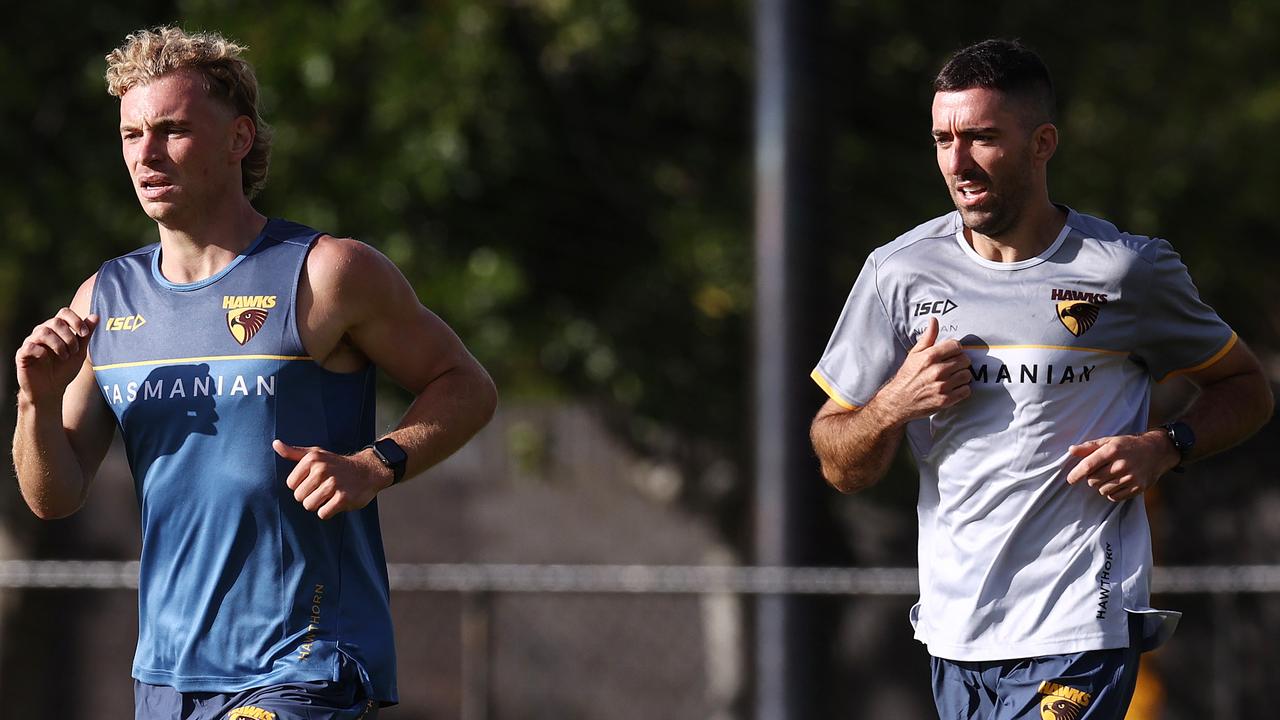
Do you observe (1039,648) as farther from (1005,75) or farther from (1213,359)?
(1005,75)

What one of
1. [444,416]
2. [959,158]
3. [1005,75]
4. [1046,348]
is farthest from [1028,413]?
[444,416]

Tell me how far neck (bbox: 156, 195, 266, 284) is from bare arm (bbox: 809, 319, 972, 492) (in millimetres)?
1481

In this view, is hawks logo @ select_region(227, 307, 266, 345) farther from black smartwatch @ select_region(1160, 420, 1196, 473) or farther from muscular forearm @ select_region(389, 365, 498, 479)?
black smartwatch @ select_region(1160, 420, 1196, 473)

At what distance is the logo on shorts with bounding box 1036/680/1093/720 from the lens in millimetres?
3787

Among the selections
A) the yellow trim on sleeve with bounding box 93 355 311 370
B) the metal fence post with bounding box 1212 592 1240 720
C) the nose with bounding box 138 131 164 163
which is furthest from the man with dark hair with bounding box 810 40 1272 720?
the metal fence post with bounding box 1212 592 1240 720

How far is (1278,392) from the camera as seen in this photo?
36.2 ft

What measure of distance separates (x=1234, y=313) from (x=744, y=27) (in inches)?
155

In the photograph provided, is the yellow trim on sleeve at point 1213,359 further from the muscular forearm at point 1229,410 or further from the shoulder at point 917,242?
the shoulder at point 917,242

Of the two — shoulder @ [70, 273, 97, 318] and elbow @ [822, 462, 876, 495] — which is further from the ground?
shoulder @ [70, 273, 97, 318]

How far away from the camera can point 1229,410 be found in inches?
159

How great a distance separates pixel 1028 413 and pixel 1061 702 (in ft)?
2.19

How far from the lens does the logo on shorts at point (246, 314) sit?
379cm

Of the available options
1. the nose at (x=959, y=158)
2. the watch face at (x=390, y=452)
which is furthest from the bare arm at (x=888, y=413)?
the watch face at (x=390, y=452)

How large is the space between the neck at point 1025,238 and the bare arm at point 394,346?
125cm
